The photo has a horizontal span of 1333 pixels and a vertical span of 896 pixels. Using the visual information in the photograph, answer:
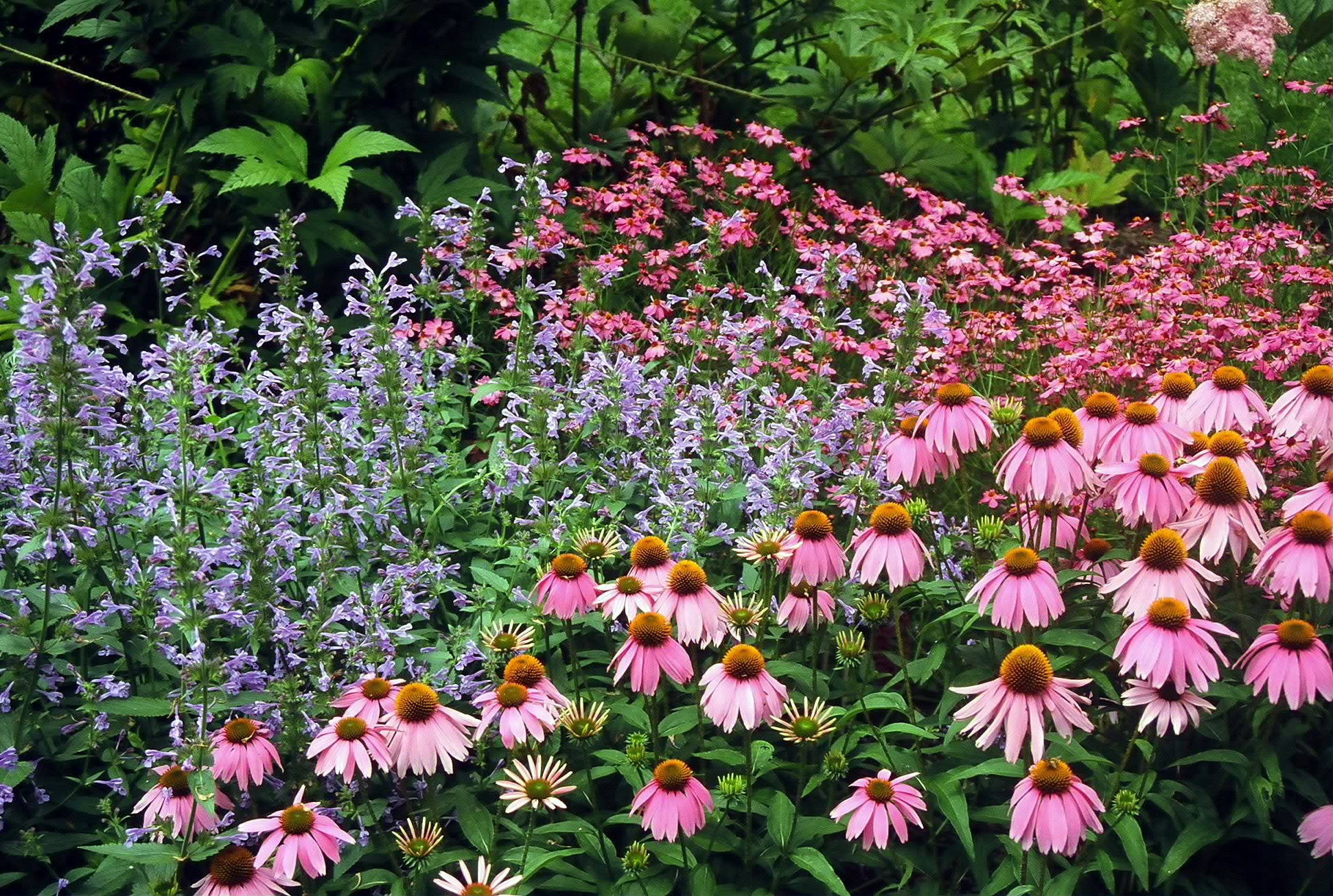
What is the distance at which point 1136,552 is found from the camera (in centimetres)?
267

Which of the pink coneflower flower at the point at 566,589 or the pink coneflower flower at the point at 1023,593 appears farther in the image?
the pink coneflower flower at the point at 566,589

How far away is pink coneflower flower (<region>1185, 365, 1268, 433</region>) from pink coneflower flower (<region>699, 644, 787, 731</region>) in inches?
41.8

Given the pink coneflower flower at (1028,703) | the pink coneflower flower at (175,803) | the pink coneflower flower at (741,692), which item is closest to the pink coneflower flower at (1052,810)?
the pink coneflower flower at (1028,703)

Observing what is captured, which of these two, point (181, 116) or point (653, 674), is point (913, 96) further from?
point (653, 674)

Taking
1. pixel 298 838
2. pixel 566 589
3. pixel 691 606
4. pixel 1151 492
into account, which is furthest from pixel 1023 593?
pixel 298 838

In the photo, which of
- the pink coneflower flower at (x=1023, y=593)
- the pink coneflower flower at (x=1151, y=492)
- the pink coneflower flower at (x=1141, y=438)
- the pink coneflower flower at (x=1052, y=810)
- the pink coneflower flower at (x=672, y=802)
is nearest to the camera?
the pink coneflower flower at (x=1052, y=810)

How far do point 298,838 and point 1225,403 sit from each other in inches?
74.9

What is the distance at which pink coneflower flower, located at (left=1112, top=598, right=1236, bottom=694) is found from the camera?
2.12m

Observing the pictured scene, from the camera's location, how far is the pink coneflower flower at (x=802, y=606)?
8.37ft

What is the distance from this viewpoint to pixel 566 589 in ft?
7.92

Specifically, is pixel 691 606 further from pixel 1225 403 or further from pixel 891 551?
pixel 1225 403

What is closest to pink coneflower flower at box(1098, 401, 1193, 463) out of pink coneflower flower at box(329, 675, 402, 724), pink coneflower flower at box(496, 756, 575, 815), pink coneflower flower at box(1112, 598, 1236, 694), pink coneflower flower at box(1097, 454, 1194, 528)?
pink coneflower flower at box(1097, 454, 1194, 528)

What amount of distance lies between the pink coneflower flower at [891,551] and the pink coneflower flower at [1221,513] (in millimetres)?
455

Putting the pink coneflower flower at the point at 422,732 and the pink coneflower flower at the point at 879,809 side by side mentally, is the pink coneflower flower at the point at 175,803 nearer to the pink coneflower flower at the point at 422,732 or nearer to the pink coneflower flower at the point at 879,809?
the pink coneflower flower at the point at 422,732
